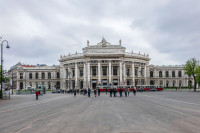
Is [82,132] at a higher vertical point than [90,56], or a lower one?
lower

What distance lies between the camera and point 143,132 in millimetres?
7484

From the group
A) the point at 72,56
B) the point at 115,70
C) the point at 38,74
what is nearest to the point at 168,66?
the point at 115,70

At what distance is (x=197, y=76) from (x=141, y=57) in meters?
32.1

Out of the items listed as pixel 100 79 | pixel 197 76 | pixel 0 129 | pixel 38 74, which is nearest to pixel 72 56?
pixel 100 79

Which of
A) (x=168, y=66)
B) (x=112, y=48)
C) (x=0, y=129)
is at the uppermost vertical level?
(x=112, y=48)

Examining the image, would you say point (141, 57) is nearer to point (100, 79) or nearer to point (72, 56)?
point (100, 79)

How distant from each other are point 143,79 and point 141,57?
1046 cm

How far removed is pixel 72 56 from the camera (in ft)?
285

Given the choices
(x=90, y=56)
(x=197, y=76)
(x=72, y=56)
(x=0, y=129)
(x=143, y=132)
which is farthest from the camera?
(x=72, y=56)

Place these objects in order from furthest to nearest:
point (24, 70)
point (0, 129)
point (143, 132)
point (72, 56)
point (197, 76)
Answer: point (24, 70) → point (72, 56) → point (197, 76) → point (0, 129) → point (143, 132)

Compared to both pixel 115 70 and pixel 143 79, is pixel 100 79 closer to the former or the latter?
pixel 115 70

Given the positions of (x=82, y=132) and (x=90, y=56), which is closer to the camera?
(x=82, y=132)

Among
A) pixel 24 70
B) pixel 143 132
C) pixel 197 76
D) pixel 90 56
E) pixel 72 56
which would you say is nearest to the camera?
pixel 143 132

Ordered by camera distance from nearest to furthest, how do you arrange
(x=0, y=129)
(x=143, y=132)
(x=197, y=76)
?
1. (x=143, y=132)
2. (x=0, y=129)
3. (x=197, y=76)
